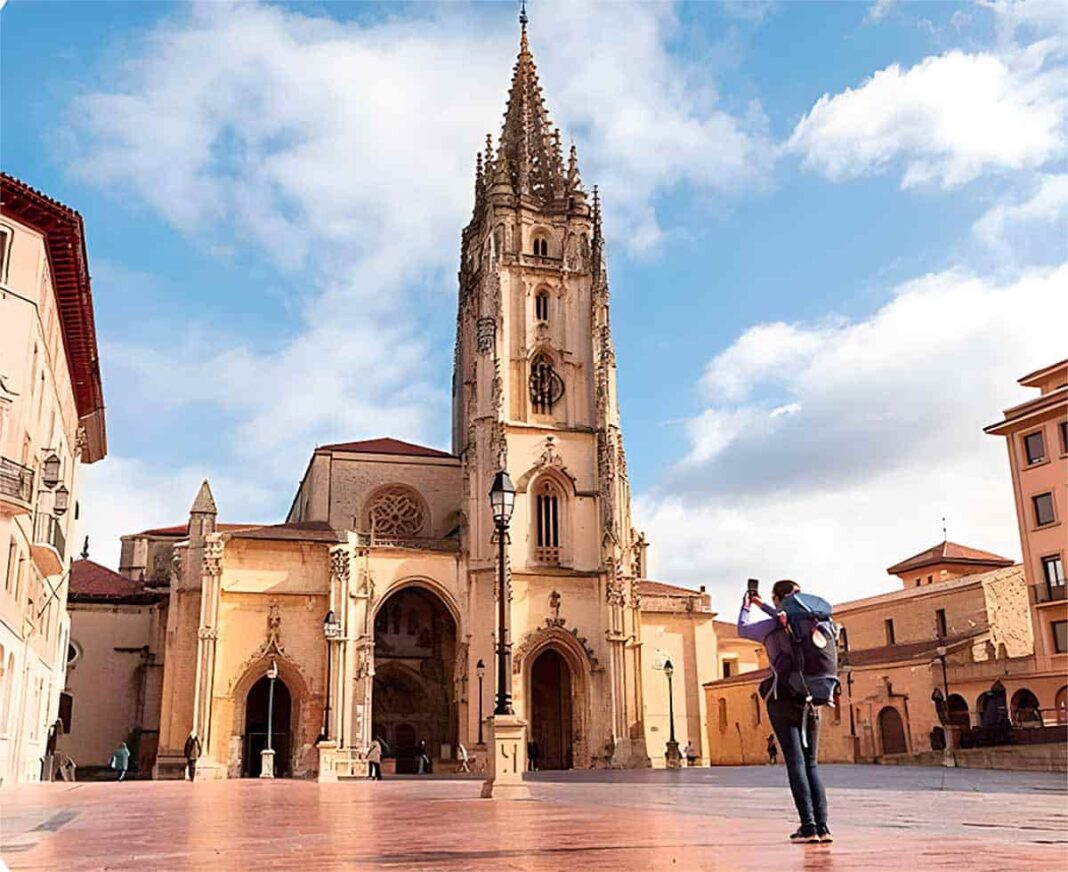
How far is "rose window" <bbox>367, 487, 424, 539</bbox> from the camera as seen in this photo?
172ft

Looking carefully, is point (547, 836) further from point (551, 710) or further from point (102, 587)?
point (102, 587)

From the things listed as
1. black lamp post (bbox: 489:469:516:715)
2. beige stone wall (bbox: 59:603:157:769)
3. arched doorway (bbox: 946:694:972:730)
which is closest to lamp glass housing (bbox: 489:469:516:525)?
black lamp post (bbox: 489:469:516:715)

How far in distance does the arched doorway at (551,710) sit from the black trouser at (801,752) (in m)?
42.1

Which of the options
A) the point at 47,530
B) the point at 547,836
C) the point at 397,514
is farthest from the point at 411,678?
the point at 547,836

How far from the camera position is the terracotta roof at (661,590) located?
53625mm

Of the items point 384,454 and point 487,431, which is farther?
point 384,454

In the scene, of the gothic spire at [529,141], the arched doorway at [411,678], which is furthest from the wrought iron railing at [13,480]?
the gothic spire at [529,141]

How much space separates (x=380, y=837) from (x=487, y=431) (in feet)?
134

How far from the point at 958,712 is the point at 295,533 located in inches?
1097

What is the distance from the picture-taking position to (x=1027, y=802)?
526 inches

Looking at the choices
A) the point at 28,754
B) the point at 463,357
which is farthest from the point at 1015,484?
the point at 28,754

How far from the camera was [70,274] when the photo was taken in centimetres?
2698

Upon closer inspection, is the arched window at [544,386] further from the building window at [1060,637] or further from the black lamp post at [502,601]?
the black lamp post at [502,601]

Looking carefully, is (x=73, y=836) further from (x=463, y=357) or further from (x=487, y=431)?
(x=463, y=357)
